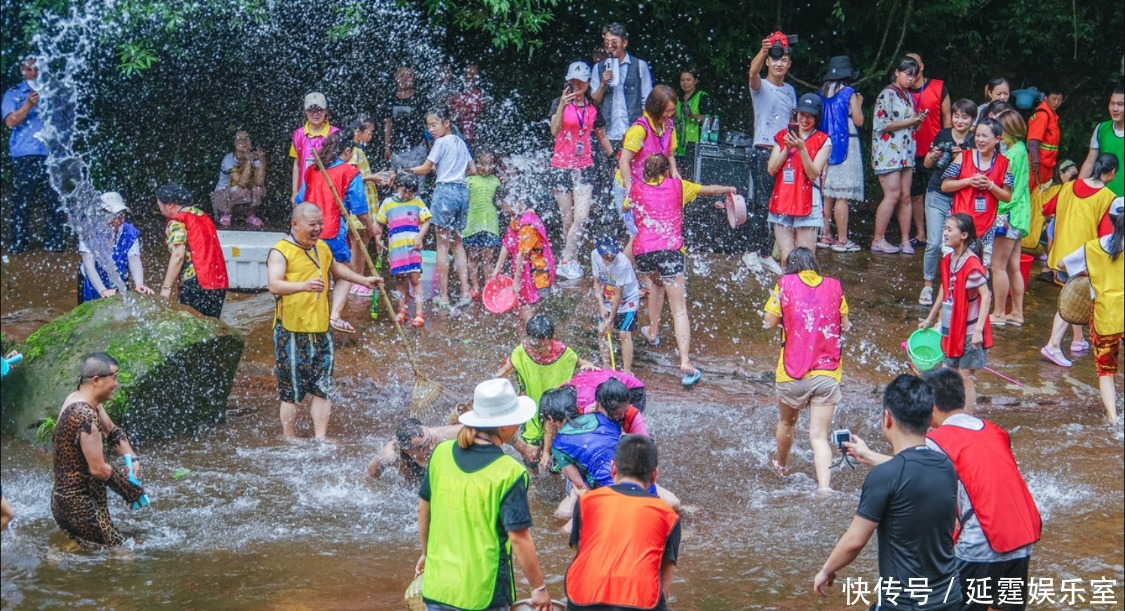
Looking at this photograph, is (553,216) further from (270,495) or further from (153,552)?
(153,552)

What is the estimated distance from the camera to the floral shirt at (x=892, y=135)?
36.8ft

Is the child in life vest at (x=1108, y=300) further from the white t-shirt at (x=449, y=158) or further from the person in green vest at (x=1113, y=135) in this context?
A: the white t-shirt at (x=449, y=158)

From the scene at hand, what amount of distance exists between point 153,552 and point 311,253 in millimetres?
2326

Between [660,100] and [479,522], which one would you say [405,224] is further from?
[479,522]

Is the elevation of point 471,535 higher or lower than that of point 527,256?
lower

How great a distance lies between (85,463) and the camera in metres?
6.38

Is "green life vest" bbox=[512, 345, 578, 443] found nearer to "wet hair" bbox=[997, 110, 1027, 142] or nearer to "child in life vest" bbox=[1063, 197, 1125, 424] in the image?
"child in life vest" bbox=[1063, 197, 1125, 424]

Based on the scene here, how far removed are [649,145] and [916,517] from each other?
5758 millimetres

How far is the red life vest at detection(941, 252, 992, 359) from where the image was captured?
26.1 feet

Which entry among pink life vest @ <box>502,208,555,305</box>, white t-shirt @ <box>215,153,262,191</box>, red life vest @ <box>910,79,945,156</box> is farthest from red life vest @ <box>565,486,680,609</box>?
white t-shirt @ <box>215,153,262,191</box>

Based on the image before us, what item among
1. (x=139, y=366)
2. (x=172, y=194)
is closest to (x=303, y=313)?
(x=139, y=366)

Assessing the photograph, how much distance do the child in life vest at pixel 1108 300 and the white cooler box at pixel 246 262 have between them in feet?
22.3

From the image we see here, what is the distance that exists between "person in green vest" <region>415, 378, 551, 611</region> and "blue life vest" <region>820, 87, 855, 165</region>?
23.1ft

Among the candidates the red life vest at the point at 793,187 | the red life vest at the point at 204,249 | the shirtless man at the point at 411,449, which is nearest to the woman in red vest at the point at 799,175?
the red life vest at the point at 793,187
